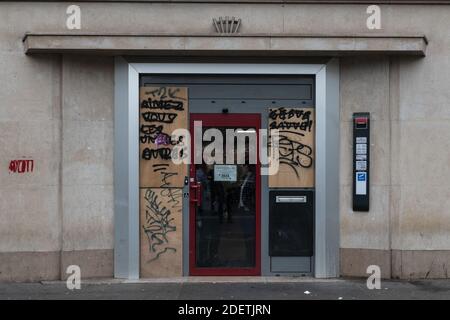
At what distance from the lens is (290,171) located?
873 cm

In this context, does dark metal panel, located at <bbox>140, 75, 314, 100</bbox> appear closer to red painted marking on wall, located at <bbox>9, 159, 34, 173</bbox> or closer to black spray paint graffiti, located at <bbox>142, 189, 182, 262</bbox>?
black spray paint graffiti, located at <bbox>142, 189, 182, 262</bbox>

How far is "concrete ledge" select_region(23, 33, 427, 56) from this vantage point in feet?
26.6

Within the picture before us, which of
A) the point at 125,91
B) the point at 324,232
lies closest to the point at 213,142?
the point at 125,91

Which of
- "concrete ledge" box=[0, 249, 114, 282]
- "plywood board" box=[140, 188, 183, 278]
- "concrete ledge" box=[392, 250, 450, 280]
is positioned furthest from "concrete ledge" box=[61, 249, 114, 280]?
"concrete ledge" box=[392, 250, 450, 280]

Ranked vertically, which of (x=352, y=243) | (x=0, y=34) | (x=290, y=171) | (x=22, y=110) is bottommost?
(x=352, y=243)

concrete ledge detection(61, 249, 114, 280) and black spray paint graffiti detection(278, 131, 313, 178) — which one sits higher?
black spray paint graffiti detection(278, 131, 313, 178)

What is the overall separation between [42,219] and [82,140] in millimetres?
1112

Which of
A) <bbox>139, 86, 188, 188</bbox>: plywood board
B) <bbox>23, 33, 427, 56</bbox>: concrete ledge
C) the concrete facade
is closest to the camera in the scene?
<bbox>23, 33, 427, 56</bbox>: concrete ledge

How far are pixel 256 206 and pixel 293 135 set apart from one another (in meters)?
1.04

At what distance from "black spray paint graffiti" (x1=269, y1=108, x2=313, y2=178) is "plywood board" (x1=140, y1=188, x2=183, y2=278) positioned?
147cm

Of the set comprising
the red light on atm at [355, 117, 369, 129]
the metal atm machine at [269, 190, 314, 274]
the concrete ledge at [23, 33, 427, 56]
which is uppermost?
the concrete ledge at [23, 33, 427, 56]

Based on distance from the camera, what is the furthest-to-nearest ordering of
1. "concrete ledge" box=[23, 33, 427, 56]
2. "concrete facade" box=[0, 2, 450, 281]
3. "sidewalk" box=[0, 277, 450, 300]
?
"concrete facade" box=[0, 2, 450, 281] < "concrete ledge" box=[23, 33, 427, 56] < "sidewalk" box=[0, 277, 450, 300]

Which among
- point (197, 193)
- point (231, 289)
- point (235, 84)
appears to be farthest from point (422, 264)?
point (235, 84)

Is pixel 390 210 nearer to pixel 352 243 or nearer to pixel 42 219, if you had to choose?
pixel 352 243
